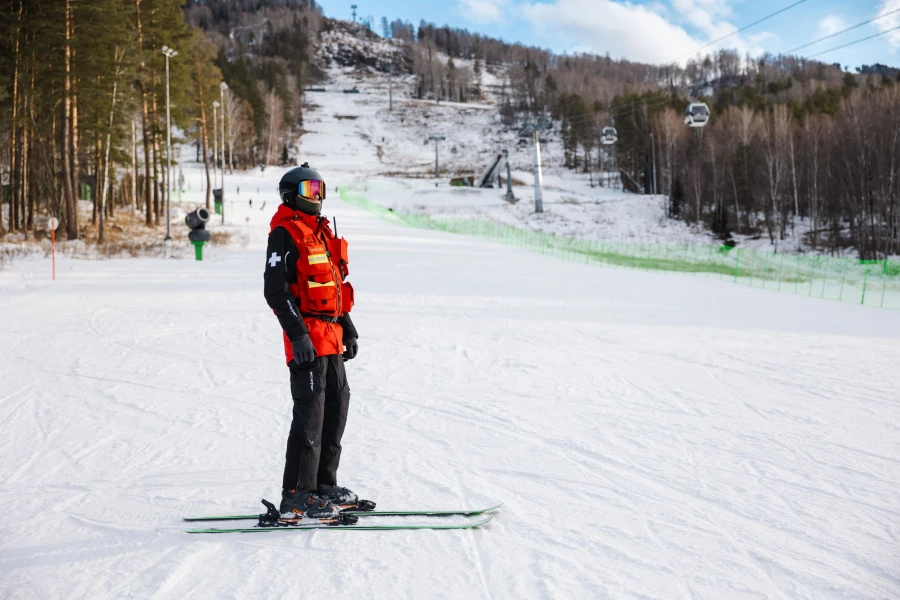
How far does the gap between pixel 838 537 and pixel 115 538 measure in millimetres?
4049

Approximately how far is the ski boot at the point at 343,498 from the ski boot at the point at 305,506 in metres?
0.14

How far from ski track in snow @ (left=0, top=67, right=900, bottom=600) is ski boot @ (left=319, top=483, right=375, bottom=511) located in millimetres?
312

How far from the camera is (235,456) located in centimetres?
475

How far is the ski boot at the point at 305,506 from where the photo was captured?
3.51 metres

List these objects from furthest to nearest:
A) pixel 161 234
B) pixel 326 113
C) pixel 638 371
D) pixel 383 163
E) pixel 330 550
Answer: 1. pixel 326 113
2. pixel 383 163
3. pixel 161 234
4. pixel 638 371
5. pixel 330 550

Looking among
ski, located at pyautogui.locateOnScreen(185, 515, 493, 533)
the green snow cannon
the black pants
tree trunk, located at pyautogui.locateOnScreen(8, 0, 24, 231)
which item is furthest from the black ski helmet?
tree trunk, located at pyautogui.locateOnScreen(8, 0, 24, 231)

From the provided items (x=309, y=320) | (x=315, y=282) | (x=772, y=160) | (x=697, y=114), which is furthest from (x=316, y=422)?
(x=772, y=160)

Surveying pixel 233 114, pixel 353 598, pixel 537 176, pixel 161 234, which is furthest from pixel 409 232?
pixel 233 114

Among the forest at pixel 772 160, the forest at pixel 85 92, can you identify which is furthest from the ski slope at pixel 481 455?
the forest at pixel 772 160

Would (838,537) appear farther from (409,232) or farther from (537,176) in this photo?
(537,176)

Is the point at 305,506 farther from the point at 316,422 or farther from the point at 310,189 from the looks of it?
the point at 310,189

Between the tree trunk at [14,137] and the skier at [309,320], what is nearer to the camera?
the skier at [309,320]

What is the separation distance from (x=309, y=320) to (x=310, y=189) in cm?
74

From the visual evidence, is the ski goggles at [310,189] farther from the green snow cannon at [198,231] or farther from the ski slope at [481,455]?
the green snow cannon at [198,231]
